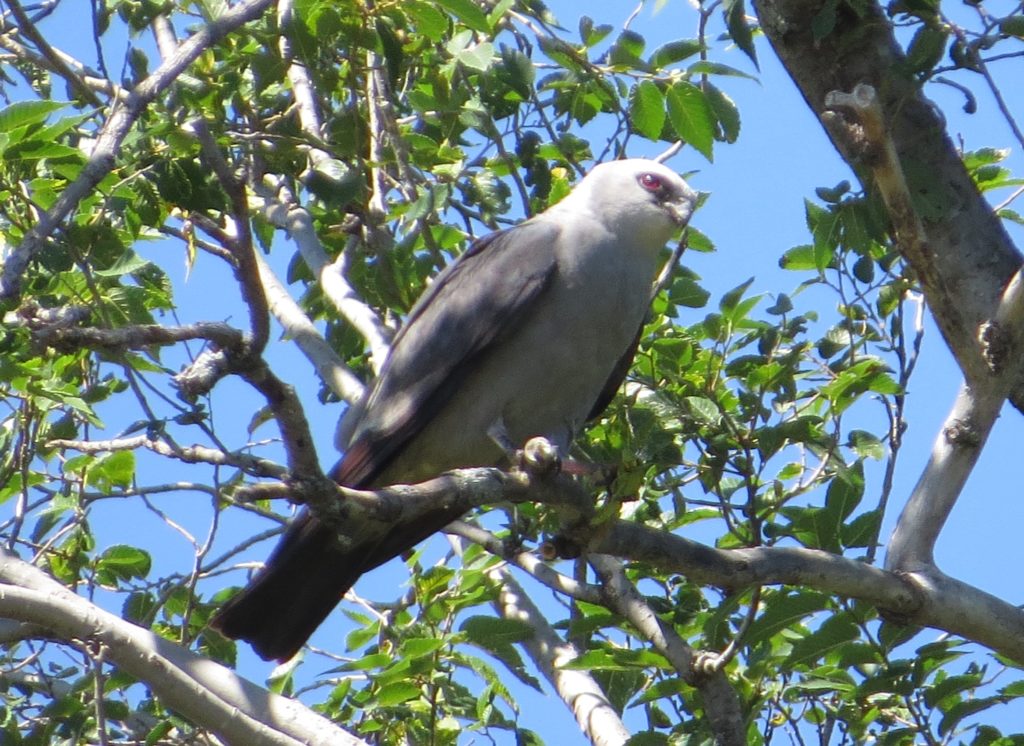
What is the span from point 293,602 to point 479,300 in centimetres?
121

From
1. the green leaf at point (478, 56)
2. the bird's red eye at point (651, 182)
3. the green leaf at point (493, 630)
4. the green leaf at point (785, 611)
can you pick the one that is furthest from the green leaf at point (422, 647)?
the bird's red eye at point (651, 182)

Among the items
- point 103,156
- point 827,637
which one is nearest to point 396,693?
point 827,637

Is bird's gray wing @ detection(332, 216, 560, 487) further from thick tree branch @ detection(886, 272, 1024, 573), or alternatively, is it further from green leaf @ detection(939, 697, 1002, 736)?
green leaf @ detection(939, 697, 1002, 736)

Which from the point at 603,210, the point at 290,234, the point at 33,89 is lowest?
the point at 603,210

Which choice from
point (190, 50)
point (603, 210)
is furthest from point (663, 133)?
point (190, 50)

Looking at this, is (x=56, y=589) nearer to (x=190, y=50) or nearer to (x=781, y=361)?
(x=190, y=50)

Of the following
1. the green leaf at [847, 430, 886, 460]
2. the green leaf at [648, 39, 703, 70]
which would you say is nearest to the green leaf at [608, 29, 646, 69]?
→ the green leaf at [648, 39, 703, 70]

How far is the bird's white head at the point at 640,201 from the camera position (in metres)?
4.76

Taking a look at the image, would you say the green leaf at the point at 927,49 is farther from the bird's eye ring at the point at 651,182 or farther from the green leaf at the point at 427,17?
the bird's eye ring at the point at 651,182

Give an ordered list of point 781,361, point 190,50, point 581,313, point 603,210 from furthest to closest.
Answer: point 603,210 < point 581,313 < point 781,361 < point 190,50

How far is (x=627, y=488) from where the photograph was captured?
3.44 m

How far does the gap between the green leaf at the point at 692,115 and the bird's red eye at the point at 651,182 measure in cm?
71

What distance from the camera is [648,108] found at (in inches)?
165

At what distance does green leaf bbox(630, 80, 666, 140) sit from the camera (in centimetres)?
417
